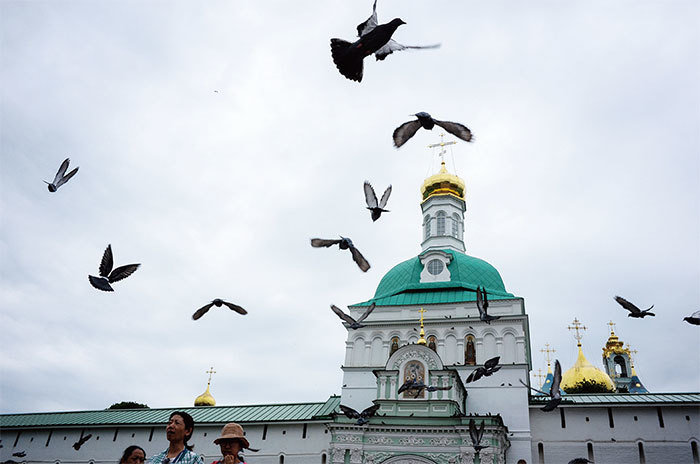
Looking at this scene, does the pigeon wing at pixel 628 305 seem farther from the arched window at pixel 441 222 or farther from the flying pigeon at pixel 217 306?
the arched window at pixel 441 222

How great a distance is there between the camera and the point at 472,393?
24500mm

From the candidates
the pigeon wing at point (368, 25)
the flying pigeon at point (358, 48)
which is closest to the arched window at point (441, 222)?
the pigeon wing at point (368, 25)

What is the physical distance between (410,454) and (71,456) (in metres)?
20.5

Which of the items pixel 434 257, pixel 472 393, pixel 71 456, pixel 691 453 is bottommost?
pixel 71 456

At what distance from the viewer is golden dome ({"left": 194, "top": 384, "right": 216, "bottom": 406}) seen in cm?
3581

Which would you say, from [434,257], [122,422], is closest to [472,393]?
[434,257]

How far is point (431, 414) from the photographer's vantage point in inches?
847

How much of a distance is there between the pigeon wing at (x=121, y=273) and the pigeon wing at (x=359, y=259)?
391 cm

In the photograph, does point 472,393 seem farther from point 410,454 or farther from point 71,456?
point 71,456

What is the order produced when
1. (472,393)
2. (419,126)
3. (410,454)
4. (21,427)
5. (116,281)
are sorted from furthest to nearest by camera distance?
(21,427)
(472,393)
(410,454)
(116,281)
(419,126)

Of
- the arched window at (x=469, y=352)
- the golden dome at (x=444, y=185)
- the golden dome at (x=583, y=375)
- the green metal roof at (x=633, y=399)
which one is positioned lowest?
the green metal roof at (x=633, y=399)

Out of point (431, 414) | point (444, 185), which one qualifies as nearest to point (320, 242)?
point (431, 414)

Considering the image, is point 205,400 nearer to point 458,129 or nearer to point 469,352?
point 469,352

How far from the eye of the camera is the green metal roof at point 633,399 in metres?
22.5
